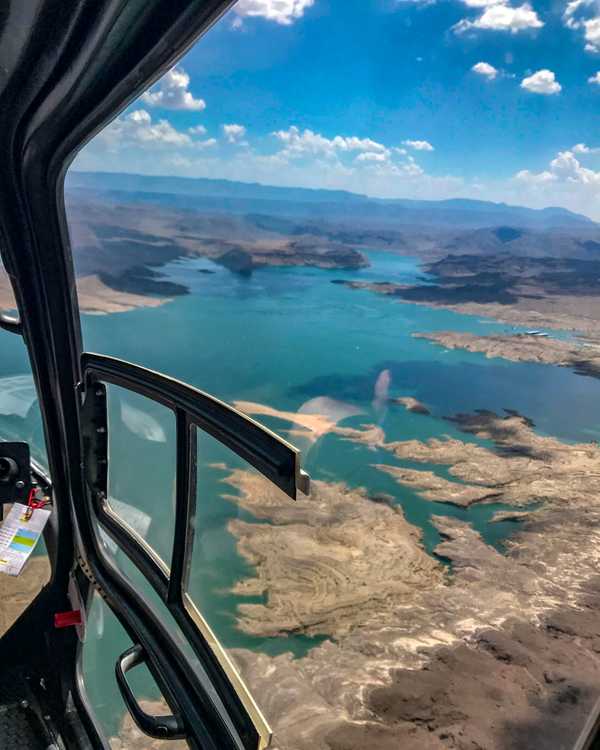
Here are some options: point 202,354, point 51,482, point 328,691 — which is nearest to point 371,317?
point 202,354

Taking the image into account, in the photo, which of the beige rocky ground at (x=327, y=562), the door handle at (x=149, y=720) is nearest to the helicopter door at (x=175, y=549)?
the door handle at (x=149, y=720)

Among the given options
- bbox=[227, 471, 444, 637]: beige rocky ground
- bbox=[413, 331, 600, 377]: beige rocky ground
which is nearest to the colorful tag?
bbox=[227, 471, 444, 637]: beige rocky ground

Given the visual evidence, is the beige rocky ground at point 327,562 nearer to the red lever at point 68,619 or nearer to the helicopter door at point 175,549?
the red lever at point 68,619

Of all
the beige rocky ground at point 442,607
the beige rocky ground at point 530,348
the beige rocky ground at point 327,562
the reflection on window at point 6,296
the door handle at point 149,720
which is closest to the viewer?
the door handle at point 149,720

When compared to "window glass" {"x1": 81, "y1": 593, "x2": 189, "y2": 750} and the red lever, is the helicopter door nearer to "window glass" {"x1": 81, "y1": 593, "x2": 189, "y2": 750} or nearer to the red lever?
"window glass" {"x1": 81, "y1": 593, "x2": 189, "y2": 750}

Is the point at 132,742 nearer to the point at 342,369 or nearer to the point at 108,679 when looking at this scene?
the point at 108,679
